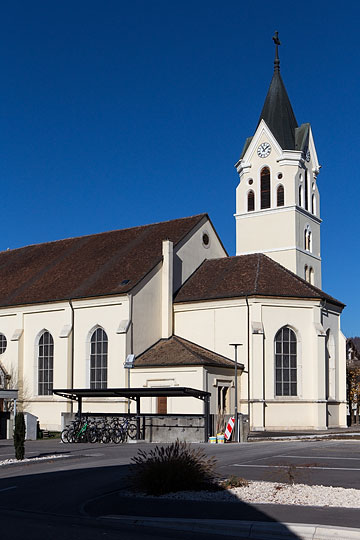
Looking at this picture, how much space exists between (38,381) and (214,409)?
537 inches

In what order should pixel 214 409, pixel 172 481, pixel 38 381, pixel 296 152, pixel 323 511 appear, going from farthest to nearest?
1. pixel 296 152
2. pixel 38 381
3. pixel 214 409
4. pixel 172 481
5. pixel 323 511

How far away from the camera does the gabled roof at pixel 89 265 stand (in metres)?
45.5

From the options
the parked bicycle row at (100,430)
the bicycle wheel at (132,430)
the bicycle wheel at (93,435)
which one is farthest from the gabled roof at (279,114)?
the bicycle wheel at (93,435)

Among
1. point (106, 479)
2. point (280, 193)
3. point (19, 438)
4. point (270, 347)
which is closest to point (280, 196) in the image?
point (280, 193)

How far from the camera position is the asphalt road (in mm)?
11477

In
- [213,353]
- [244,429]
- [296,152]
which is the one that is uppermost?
[296,152]

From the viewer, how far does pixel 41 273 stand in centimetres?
5175

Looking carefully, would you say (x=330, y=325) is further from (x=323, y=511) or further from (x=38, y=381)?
(x=323, y=511)

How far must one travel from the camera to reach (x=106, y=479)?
58.5ft

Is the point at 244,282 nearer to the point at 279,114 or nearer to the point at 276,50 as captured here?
the point at 279,114

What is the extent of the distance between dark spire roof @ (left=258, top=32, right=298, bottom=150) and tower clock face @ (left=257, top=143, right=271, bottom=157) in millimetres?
1002

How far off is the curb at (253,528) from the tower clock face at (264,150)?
48457mm

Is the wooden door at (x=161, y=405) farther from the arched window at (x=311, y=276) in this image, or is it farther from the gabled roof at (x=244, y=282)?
the arched window at (x=311, y=276)

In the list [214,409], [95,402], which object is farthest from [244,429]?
[95,402]
